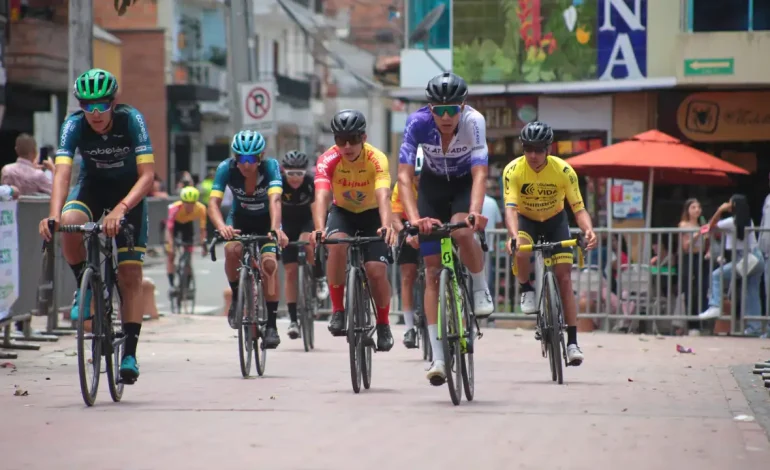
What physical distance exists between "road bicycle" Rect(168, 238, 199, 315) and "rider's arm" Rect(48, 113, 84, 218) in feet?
45.3

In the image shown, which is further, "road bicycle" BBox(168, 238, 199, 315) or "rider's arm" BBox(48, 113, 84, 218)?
"road bicycle" BBox(168, 238, 199, 315)

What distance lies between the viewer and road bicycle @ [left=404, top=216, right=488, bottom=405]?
951 centimetres

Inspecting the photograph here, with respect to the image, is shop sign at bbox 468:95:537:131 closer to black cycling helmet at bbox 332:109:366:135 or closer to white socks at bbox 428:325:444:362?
black cycling helmet at bbox 332:109:366:135

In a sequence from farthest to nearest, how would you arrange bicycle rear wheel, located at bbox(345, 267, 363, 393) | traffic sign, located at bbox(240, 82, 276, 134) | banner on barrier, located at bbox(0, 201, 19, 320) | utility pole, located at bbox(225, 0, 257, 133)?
utility pole, located at bbox(225, 0, 257, 133) < traffic sign, located at bbox(240, 82, 276, 134) < banner on barrier, located at bbox(0, 201, 19, 320) < bicycle rear wheel, located at bbox(345, 267, 363, 393)

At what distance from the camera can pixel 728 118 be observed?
2402 cm

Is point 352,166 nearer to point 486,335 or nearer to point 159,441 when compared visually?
point 159,441

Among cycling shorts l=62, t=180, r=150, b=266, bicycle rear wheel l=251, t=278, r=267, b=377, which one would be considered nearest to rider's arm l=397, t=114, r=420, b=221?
cycling shorts l=62, t=180, r=150, b=266

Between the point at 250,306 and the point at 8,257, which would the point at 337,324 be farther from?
the point at 8,257

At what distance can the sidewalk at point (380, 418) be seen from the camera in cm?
751

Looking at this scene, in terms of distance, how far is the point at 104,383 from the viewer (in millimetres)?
10984

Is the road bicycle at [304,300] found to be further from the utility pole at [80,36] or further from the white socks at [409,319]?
the utility pole at [80,36]

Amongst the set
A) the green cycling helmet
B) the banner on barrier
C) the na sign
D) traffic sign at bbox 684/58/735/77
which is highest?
the na sign

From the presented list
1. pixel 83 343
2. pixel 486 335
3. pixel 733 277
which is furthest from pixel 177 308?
pixel 83 343

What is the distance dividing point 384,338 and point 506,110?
50.8ft
